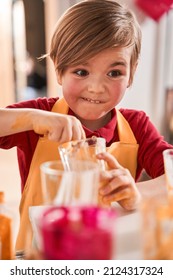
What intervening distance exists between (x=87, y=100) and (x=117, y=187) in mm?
206

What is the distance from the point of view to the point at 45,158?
76 centimetres

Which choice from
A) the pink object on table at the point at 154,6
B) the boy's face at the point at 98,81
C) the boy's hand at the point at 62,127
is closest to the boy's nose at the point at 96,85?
the boy's face at the point at 98,81

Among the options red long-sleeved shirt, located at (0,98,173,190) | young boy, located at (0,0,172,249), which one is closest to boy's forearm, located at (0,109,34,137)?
young boy, located at (0,0,172,249)

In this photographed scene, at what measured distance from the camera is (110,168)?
61cm

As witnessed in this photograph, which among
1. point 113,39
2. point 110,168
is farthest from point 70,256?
point 113,39

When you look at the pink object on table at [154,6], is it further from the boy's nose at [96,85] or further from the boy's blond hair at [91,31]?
the boy's nose at [96,85]

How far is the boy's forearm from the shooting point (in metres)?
0.65

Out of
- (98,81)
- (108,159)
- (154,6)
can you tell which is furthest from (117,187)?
(154,6)

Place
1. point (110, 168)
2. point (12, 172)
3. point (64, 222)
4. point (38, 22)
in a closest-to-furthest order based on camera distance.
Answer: point (64, 222) < point (110, 168) < point (38, 22) < point (12, 172)

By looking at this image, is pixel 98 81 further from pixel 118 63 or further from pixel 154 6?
pixel 154 6

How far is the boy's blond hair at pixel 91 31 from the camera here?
69 cm

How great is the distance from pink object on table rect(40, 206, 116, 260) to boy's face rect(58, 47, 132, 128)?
13.7 inches

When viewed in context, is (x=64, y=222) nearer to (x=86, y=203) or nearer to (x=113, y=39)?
(x=86, y=203)
